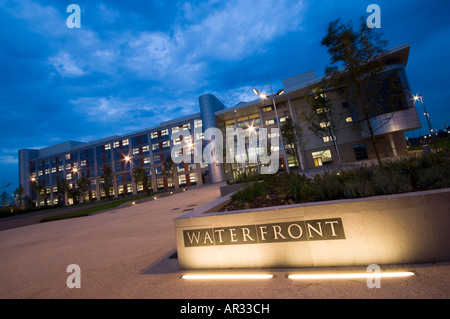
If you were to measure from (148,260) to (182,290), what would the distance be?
1797 millimetres

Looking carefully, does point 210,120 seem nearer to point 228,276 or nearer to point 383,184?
point 383,184

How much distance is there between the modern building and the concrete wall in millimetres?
23184

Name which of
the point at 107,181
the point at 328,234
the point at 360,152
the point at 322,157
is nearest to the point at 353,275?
the point at 328,234

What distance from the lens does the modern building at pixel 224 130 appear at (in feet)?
99.6

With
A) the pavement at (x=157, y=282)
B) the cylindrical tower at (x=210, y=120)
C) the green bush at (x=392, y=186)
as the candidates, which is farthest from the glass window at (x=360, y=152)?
the pavement at (x=157, y=282)

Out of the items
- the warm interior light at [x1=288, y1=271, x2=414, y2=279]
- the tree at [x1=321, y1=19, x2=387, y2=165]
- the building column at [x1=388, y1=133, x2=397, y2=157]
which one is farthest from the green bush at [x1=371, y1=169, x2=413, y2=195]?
the building column at [x1=388, y1=133, x2=397, y2=157]

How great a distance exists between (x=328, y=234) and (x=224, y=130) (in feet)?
166

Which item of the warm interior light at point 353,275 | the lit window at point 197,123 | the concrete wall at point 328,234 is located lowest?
the warm interior light at point 353,275

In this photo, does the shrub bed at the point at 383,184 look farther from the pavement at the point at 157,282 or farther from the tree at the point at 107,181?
the tree at the point at 107,181

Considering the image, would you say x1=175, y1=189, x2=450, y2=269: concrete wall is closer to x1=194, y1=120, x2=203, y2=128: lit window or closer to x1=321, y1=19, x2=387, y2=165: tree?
x1=321, y1=19, x2=387, y2=165: tree

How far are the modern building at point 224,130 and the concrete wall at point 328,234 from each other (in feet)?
76.1

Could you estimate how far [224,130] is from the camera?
5272cm
